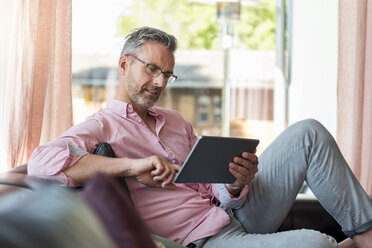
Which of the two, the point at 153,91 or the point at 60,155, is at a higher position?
the point at 153,91

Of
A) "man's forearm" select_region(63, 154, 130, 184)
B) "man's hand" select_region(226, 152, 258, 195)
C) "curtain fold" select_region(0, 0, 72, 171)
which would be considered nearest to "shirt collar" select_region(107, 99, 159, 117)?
"man's forearm" select_region(63, 154, 130, 184)

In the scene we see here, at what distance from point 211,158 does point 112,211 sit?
0.92 metres

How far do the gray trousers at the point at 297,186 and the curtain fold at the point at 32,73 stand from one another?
1.07 m

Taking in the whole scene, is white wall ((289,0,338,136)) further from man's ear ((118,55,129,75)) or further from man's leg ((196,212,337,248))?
man's leg ((196,212,337,248))

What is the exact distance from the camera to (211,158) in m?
1.60

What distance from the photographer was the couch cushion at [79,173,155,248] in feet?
2.27

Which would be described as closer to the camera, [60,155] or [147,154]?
[60,155]

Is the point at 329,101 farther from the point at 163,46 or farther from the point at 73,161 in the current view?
the point at 73,161

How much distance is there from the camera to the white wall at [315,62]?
3.94 m

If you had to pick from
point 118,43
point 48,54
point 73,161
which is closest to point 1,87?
point 48,54

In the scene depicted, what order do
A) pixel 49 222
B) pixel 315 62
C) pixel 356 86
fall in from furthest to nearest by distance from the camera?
pixel 315 62 < pixel 356 86 < pixel 49 222

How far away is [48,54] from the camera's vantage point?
2.58 m

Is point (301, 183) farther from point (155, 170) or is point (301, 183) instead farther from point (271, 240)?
point (155, 170)

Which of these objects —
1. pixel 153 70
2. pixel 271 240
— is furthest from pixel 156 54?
pixel 271 240
